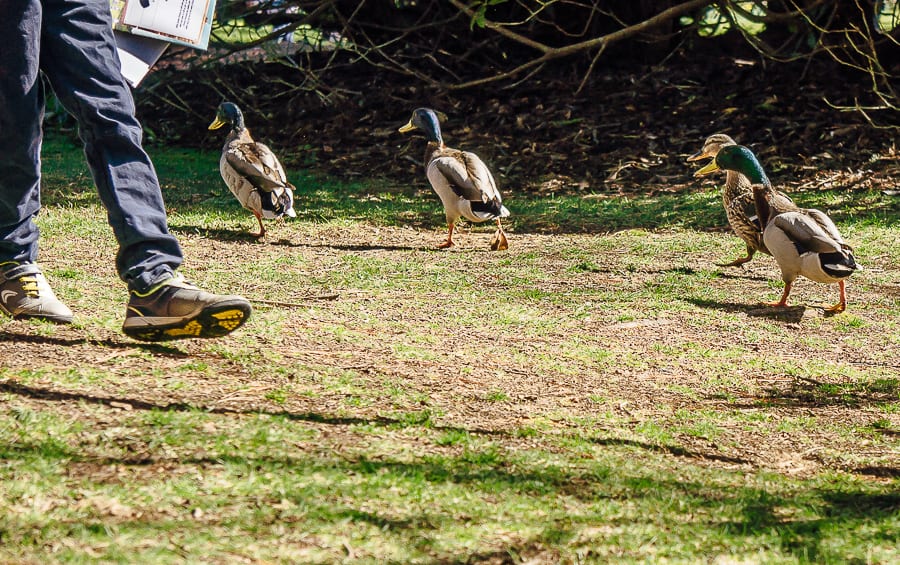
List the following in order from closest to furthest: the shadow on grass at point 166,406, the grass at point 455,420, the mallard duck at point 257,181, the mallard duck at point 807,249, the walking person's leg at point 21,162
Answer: the grass at point 455,420 → the shadow on grass at point 166,406 → the walking person's leg at point 21,162 → the mallard duck at point 807,249 → the mallard duck at point 257,181

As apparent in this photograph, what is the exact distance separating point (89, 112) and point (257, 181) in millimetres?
4348

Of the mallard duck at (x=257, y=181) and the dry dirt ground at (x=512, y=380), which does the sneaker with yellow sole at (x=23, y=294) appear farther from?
the mallard duck at (x=257, y=181)

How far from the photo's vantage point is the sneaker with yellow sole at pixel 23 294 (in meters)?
4.33

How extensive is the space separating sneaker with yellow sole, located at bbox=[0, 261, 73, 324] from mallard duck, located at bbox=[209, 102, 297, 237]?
3744mm

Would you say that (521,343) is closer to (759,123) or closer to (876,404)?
(876,404)

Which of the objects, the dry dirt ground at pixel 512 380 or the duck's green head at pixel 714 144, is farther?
the duck's green head at pixel 714 144

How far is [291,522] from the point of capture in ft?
8.70

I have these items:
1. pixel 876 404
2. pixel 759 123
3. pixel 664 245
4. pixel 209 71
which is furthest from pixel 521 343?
pixel 209 71

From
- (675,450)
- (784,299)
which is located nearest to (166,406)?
(675,450)

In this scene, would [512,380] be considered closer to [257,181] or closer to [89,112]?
[89,112]

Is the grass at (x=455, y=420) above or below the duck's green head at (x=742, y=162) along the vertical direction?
below

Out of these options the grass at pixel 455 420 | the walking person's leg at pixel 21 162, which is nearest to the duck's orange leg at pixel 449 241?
the grass at pixel 455 420

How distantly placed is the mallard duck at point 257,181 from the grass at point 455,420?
0.85 metres

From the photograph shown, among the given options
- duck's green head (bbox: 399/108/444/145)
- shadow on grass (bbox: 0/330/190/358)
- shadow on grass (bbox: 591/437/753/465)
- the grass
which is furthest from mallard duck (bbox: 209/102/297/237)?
shadow on grass (bbox: 591/437/753/465)
